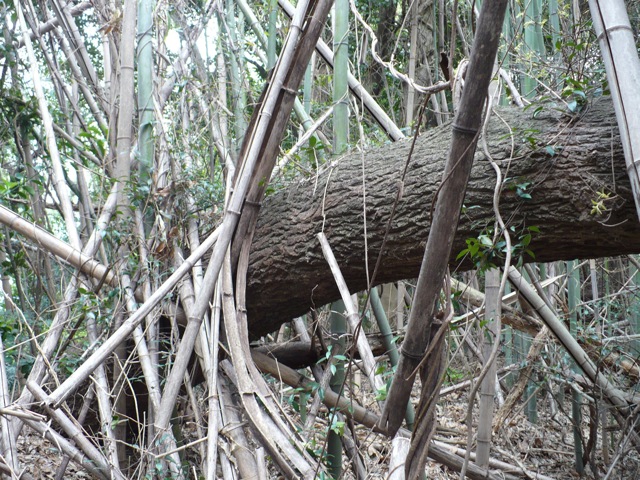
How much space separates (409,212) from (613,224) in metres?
0.62

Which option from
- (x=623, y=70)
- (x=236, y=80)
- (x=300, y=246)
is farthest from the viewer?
(x=236, y=80)

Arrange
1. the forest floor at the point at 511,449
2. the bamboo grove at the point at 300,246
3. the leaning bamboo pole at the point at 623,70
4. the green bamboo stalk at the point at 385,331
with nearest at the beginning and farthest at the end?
the leaning bamboo pole at the point at 623,70
the bamboo grove at the point at 300,246
the green bamboo stalk at the point at 385,331
the forest floor at the point at 511,449

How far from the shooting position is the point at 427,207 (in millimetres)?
2082

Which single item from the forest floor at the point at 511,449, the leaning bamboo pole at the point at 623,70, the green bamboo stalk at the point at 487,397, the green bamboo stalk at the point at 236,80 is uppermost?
the green bamboo stalk at the point at 236,80

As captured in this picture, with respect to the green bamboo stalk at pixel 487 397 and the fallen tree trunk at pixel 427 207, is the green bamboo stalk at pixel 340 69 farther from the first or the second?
the green bamboo stalk at pixel 487 397

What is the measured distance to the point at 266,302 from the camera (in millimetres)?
2555

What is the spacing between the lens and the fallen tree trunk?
1.85 meters

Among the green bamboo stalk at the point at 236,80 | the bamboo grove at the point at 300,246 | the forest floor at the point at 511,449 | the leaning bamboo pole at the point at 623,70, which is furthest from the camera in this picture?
the green bamboo stalk at the point at 236,80

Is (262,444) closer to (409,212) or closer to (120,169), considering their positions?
(409,212)

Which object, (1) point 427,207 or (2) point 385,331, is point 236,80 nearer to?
(2) point 385,331

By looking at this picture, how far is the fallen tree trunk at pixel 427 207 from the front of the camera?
1.85m

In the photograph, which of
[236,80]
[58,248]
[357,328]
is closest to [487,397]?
[357,328]

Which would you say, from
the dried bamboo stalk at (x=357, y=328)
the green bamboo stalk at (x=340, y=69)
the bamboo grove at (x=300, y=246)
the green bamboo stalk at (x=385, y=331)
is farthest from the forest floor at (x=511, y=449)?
the green bamboo stalk at (x=340, y=69)

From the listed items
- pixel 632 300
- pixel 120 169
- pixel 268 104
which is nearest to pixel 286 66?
pixel 268 104
